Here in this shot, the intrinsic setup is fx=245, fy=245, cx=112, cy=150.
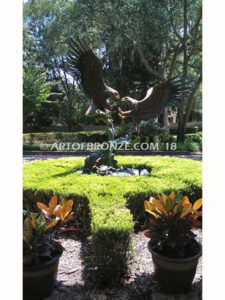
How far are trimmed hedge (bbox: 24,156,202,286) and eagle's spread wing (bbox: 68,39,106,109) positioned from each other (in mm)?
1571

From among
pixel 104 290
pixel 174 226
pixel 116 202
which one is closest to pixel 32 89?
pixel 116 202

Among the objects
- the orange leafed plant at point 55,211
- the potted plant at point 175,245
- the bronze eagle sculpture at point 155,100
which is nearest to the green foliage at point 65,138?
the bronze eagle sculpture at point 155,100

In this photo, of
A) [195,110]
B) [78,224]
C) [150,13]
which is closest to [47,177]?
[78,224]

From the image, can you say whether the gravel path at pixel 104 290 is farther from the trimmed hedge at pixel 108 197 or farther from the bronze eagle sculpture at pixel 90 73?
the bronze eagle sculpture at pixel 90 73

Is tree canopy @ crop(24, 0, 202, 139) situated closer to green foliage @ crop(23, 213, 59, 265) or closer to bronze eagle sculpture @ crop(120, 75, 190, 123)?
bronze eagle sculpture @ crop(120, 75, 190, 123)

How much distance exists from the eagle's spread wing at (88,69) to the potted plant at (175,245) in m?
3.07

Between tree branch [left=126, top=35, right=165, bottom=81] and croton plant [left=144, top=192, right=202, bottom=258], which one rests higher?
tree branch [left=126, top=35, right=165, bottom=81]

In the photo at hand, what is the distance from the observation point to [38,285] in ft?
5.86

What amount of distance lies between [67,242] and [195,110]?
25.1m

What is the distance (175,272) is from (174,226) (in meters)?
0.34

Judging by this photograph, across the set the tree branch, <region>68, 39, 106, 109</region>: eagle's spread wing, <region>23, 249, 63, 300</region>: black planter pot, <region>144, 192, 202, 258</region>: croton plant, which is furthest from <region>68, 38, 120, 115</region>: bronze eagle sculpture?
the tree branch

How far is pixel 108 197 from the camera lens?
2.96m

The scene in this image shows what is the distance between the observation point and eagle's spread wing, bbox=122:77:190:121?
4676 millimetres
